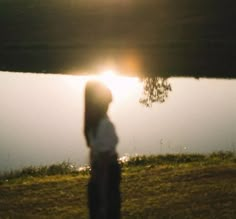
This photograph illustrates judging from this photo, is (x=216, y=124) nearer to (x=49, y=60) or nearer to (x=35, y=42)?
(x=49, y=60)

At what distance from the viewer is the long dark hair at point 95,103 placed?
412 inches

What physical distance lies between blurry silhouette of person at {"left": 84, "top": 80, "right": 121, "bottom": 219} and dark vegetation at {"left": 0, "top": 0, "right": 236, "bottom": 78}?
34387 mm

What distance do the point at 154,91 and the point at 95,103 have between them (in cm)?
2922

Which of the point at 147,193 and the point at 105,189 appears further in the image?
the point at 147,193

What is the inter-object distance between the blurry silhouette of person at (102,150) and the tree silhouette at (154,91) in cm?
2582

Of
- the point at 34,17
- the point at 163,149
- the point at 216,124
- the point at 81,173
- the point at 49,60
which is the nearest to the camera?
the point at 81,173

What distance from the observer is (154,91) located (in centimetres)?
3972

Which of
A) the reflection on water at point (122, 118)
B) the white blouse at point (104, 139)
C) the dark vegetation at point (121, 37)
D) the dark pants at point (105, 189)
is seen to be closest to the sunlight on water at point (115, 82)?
the reflection on water at point (122, 118)

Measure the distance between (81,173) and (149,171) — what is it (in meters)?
2.12

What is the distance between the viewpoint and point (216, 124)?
1197 inches

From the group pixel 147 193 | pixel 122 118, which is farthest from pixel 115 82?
pixel 147 193

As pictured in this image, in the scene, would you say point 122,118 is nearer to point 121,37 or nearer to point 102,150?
point 102,150

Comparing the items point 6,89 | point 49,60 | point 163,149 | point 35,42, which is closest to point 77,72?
point 49,60

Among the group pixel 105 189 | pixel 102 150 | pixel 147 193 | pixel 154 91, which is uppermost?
pixel 154 91
